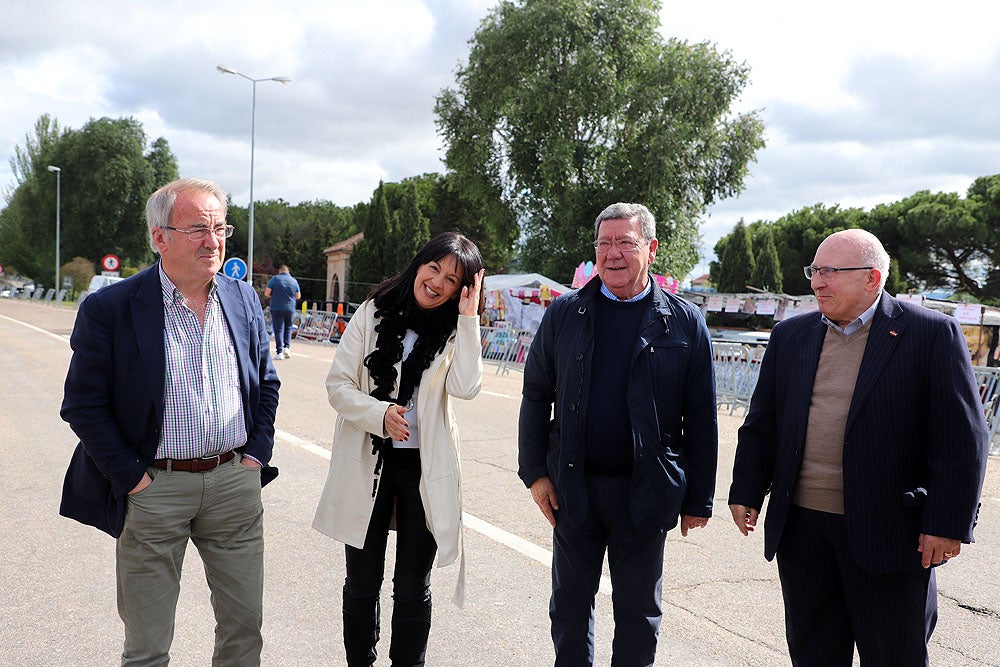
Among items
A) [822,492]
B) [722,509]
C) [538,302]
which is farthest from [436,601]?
[538,302]

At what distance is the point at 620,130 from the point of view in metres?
33.5

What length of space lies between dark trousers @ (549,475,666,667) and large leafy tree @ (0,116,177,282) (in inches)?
2360

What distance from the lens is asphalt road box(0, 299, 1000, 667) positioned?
3.55 m

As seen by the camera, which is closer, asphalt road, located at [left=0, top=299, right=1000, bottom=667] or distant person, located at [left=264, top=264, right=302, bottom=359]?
asphalt road, located at [left=0, top=299, right=1000, bottom=667]

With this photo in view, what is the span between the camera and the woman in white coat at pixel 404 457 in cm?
308

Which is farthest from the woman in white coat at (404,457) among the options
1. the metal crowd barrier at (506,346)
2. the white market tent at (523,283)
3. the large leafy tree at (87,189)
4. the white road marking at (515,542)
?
the large leafy tree at (87,189)

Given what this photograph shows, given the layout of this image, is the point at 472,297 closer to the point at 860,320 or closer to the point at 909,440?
the point at 860,320

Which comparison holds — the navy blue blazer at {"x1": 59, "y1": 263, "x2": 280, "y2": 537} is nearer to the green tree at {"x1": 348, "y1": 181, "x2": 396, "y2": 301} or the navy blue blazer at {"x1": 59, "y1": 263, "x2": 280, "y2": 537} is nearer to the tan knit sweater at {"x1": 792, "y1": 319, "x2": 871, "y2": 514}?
the tan knit sweater at {"x1": 792, "y1": 319, "x2": 871, "y2": 514}

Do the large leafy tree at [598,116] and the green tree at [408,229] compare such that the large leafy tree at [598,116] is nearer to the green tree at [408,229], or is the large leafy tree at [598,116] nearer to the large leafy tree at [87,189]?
the green tree at [408,229]

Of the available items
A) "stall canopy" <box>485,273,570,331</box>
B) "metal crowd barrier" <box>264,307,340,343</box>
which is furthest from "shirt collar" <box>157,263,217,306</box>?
"metal crowd barrier" <box>264,307,340,343</box>

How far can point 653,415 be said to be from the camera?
290cm

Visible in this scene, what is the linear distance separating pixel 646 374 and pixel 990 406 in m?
8.84

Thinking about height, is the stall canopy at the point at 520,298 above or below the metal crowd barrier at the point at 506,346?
above

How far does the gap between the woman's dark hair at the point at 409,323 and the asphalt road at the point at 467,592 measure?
1.14m
